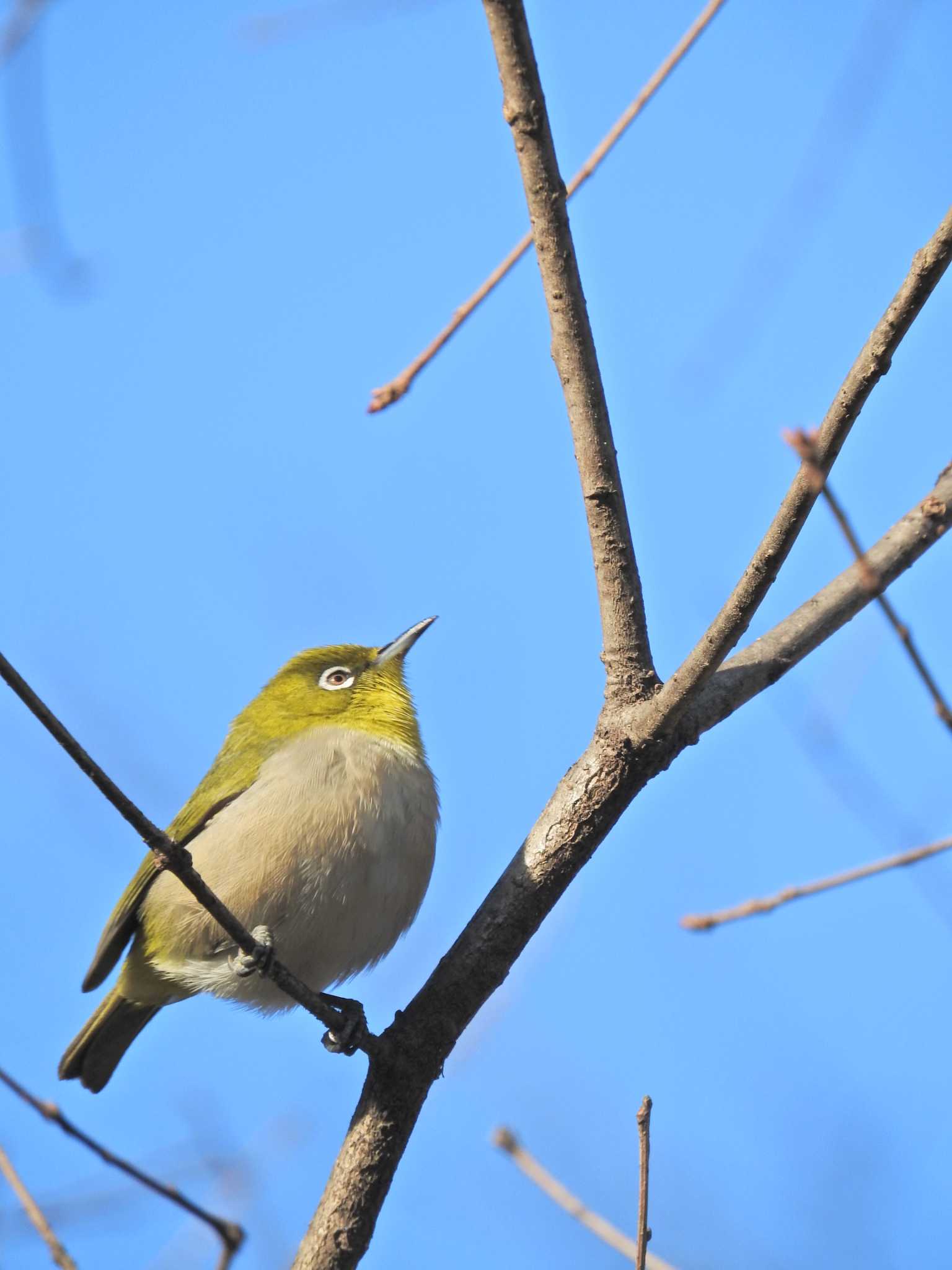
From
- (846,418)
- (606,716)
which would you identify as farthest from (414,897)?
(846,418)

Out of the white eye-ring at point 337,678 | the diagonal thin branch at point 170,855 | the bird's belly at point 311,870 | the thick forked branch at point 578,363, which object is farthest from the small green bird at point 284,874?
the thick forked branch at point 578,363

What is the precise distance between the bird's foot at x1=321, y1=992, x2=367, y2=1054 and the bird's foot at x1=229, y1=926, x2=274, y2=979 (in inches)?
11.2

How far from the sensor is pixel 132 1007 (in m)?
6.29

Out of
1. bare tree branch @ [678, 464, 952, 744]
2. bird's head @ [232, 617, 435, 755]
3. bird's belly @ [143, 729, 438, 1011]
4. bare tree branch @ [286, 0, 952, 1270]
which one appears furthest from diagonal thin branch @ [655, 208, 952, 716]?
bird's head @ [232, 617, 435, 755]

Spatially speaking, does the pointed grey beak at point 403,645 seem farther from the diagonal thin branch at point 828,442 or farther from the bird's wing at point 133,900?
the diagonal thin branch at point 828,442

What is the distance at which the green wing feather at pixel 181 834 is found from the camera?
586 cm

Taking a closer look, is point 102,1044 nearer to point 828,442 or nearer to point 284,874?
point 284,874

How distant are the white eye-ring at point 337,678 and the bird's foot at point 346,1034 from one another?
2.06 m

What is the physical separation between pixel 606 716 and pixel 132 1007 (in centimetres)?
355

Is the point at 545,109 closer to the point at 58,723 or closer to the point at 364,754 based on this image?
the point at 58,723

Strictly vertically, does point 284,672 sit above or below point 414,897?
above

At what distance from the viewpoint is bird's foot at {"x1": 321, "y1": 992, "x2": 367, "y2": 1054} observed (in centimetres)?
430

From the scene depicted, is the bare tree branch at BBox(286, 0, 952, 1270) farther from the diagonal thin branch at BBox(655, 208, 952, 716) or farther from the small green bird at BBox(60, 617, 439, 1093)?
the small green bird at BBox(60, 617, 439, 1093)

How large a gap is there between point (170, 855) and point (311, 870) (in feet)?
6.02
